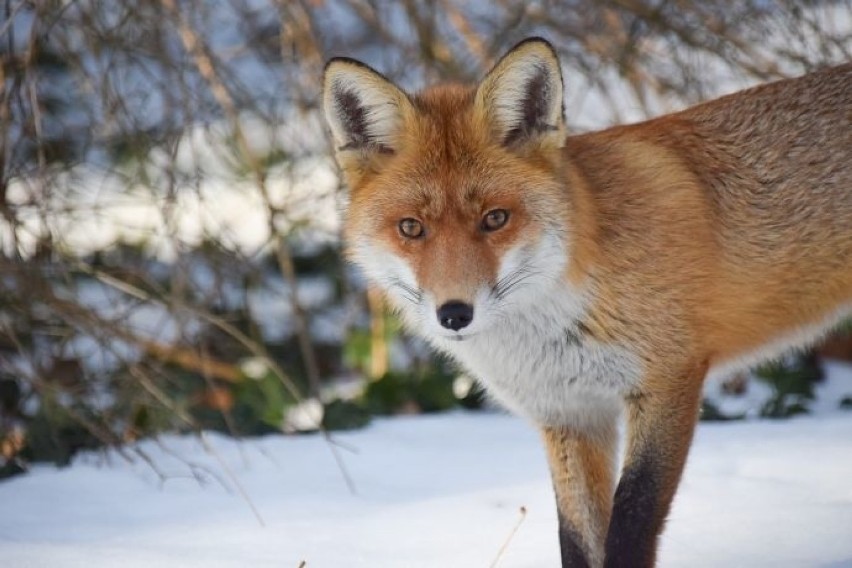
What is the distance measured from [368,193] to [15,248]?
1.12 metres

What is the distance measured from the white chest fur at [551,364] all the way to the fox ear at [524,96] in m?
0.38

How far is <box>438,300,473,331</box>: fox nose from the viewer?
2119 mm

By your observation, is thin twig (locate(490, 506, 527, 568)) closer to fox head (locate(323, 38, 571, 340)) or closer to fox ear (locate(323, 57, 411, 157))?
fox head (locate(323, 38, 571, 340))

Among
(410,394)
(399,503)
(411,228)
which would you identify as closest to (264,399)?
(410,394)

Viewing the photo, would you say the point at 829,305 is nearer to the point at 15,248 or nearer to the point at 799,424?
the point at 799,424

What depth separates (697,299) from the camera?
2393mm

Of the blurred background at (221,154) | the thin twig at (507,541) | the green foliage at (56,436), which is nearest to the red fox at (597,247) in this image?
the thin twig at (507,541)

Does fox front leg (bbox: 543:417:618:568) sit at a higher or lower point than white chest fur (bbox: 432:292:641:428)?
lower

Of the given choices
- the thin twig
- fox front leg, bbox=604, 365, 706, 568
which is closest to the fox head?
fox front leg, bbox=604, 365, 706, 568

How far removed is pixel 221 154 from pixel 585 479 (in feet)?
6.42

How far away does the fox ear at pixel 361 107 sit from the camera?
2.37 metres

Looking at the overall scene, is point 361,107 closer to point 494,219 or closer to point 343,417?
point 494,219

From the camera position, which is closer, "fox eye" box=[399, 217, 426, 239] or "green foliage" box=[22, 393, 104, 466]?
"fox eye" box=[399, 217, 426, 239]

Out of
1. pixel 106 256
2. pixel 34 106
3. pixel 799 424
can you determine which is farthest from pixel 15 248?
pixel 799 424
